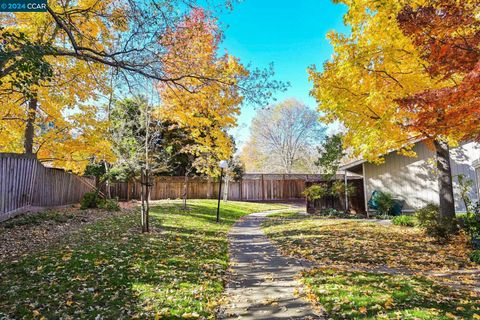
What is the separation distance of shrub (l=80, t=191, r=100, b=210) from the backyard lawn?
836cm

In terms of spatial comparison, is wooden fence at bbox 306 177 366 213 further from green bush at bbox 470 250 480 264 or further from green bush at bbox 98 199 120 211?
green bush at bbox 98 199 120 211

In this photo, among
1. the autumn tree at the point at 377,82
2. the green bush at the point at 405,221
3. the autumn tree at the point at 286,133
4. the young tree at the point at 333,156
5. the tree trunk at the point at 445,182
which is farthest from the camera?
the autumn tree at the point at 286,133

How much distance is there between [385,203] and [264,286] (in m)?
11.4

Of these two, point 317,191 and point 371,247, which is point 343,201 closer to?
point 317,191

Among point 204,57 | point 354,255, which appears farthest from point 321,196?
point 204,57

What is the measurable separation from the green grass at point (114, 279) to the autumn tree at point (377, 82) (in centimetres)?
521

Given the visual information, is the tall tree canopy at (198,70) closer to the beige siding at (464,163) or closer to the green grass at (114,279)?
the green grass at (114,279)

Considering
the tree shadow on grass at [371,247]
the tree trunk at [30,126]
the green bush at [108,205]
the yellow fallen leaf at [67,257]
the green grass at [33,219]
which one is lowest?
the tree shadow on grass at [371,247]

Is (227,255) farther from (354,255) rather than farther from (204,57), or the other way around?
(204,57)

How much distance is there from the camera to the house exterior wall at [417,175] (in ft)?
45.9

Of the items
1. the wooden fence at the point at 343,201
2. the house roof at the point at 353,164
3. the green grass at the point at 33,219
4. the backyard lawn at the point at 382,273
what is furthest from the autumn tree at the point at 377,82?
the green grass at the point at 33,219

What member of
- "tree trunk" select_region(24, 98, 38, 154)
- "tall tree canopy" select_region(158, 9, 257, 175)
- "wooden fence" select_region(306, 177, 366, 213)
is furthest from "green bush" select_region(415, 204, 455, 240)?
"tree trunk" select_region(24, 98, 38, 154)

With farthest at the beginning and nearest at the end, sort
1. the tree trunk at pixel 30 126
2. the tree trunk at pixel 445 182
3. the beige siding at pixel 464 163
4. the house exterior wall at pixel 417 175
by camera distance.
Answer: the house exterior wall at pixel 417 175
the beige siding at pixel 464 163
the tree trunk at pixel 30 126
the tree trunk at pixel 445 182

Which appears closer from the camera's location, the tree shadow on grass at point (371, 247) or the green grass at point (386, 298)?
the green grass at point (386, 298)
